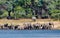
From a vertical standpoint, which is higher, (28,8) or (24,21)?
(28,8)

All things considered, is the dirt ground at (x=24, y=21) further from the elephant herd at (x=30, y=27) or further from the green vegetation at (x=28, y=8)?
the elephant herd at (x=30, y=27)

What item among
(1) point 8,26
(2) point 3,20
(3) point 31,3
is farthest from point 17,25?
(3) point 31,3

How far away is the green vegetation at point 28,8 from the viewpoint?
9075 centimetres

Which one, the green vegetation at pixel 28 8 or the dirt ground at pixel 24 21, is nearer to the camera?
the dirt ground at pixel 24 21

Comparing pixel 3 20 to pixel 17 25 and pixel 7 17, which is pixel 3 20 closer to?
pixel 7 17

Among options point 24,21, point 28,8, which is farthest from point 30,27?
point 28,8

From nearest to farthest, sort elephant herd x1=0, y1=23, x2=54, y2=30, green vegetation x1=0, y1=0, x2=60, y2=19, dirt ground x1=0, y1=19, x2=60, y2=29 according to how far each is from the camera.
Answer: elephant herd x1=0, y1=23, x2=54, y2=30 < dirt ground x1=0, y1=19, x2=60, y2=29 < green vegetation x1=0, y1=0, x2=60, y2=19

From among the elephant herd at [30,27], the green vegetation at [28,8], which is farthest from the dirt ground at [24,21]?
the elephant herd at [30,27]

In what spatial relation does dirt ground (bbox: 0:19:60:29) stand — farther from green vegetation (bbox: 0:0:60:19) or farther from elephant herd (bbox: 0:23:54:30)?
elephant herd (bbox: 0:23:54:30)

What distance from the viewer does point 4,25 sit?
8081cm

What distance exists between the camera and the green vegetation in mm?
90750

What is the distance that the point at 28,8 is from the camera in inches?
3659

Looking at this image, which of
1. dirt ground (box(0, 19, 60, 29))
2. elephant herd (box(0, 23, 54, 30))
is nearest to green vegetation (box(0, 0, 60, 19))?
dirt ground (box(0, 19, 60, 29))

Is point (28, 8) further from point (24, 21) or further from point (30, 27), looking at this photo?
point (30, 27)
